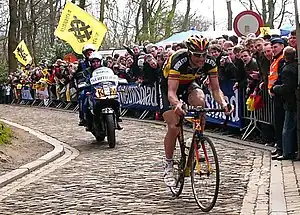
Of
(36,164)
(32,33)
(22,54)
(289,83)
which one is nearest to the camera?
(289,83)

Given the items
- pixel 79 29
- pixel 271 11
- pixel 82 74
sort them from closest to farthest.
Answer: pixel 82 74, pixel 79 29, pixel 271 11

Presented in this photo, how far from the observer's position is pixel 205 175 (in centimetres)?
715

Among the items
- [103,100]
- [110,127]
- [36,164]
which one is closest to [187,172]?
[36,164]

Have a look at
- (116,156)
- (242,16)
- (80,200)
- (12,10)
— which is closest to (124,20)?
(12,10)

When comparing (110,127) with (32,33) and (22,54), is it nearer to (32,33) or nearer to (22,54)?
(22,54)

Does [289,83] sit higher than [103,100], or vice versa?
[289,83]

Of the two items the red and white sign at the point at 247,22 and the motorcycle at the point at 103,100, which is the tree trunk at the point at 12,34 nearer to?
the red and white sign at the point at 247,22

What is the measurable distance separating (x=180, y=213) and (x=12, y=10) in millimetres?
33153

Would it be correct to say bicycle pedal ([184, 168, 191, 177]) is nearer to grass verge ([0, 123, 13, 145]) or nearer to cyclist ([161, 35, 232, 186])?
cyclist ([161, 35, 232, 186])

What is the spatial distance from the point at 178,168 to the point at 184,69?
1.16 m

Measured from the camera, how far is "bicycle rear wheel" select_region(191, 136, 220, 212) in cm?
693

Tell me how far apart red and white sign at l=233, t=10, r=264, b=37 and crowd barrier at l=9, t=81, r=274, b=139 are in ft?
5.95

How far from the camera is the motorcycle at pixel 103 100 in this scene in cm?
1310

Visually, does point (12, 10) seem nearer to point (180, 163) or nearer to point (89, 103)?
point (89, 103)
